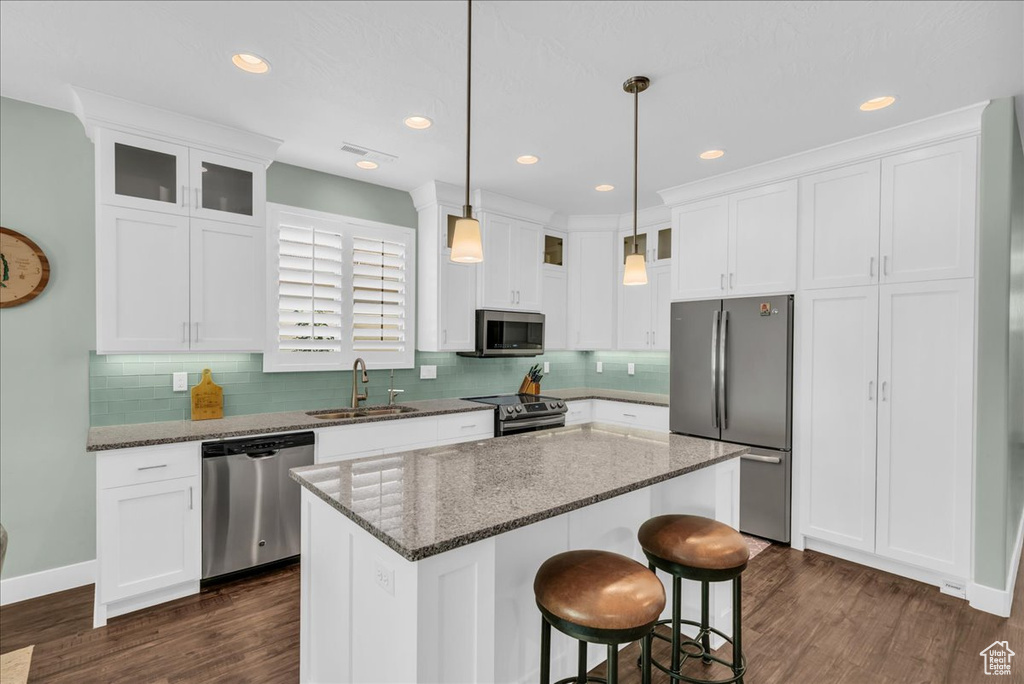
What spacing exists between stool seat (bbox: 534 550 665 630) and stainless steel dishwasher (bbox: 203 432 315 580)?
2.03 meters

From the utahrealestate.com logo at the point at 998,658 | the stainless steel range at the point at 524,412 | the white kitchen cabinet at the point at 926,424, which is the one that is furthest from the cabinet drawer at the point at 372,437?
the utahrealestate.com logo at the point at 998,658

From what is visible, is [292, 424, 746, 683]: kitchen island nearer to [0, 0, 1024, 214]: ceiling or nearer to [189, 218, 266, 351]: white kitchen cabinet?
[189, 218, 266, 351]: white kitchen cabinet

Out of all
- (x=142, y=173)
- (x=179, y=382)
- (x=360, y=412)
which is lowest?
(x=360, y=412)

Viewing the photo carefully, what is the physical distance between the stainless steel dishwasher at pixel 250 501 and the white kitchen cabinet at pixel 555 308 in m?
2.56

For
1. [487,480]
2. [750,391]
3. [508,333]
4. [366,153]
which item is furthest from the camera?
[508,333]

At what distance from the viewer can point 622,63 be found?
2.22m

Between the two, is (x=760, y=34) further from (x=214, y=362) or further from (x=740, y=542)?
(x=214, y=362)

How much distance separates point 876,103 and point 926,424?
5.91ft

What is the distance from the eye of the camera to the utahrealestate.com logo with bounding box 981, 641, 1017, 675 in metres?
2.14

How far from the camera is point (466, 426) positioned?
3.88m

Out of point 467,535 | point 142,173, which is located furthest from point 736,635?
point 142,173

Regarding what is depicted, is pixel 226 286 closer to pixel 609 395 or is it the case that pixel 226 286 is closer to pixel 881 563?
pixel 609 395

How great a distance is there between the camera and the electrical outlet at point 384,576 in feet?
4.50

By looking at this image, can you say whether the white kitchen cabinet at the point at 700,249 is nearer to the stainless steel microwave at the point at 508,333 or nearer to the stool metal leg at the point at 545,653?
the stainless steel microwave at the point at 508,333
